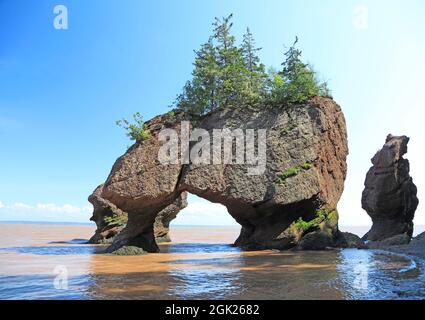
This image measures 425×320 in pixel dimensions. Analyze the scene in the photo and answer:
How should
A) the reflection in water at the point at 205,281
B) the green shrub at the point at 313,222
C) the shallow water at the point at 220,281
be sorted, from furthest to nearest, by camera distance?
the green shrub at the point at 313,222, the reflection in water at the point at 205,281, the shallow water at the point at 220,281

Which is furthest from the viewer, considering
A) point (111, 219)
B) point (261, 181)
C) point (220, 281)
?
point (111, 219)

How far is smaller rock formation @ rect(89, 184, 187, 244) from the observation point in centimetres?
3094

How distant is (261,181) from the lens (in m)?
20.8

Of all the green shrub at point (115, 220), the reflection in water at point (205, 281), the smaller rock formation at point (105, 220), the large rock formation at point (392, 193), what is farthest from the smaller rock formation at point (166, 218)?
the reflection in water at point (205, 281)

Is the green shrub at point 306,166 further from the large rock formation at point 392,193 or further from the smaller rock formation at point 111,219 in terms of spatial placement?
the smaller rock formation at point 111,219

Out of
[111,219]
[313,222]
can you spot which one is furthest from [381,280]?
[111,219]

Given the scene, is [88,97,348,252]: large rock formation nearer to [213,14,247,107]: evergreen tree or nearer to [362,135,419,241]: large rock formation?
[213,14,247,107]: evergreen tree

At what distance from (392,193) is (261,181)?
18.8 meters

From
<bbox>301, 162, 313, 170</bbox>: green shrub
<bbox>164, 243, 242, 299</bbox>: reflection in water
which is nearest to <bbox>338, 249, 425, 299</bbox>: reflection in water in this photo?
<bbox>164, 243, 242, 299</bbox>: reflection in water

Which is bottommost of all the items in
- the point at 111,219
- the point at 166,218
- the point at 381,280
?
the point at 381,280

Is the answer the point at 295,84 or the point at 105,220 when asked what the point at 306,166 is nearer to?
the point at 295,84

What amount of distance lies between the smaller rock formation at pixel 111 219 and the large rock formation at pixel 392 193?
1888cm

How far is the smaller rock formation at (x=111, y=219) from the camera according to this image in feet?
102
